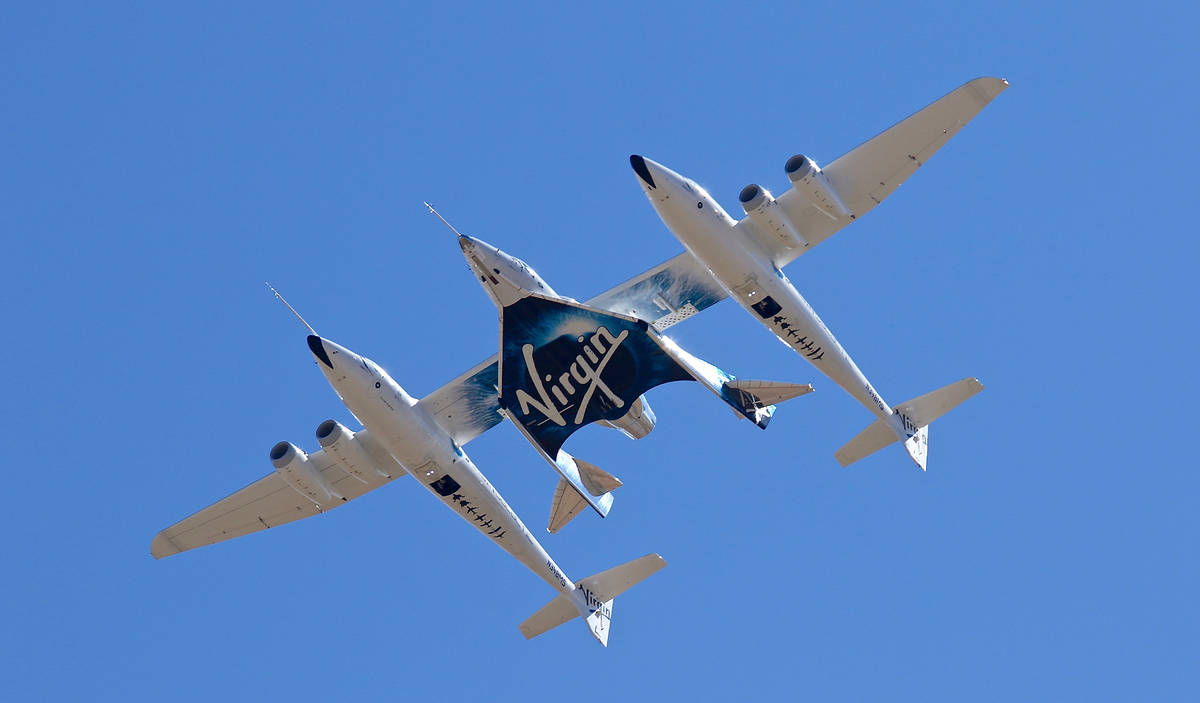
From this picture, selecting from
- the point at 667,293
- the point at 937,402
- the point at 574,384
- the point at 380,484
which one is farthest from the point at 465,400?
the point at 937,402

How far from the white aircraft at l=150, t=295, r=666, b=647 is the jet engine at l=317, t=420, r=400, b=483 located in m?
0.03

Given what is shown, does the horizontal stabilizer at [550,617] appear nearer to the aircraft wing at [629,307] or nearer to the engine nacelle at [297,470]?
the aircraft wing at [629,307]

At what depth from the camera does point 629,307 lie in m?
44.8

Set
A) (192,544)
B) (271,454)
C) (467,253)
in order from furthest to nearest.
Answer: (192,544) < (271,454) < (467,253)

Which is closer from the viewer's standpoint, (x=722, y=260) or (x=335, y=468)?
(x=722, y=260)

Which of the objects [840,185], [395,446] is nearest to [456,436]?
[395,446]

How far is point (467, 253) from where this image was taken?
41469 mm

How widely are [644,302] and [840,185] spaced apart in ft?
19.7

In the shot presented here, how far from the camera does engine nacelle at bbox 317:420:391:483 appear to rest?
43.9m

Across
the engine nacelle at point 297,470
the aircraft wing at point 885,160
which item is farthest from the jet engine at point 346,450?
the aircraft wing at point 885,160

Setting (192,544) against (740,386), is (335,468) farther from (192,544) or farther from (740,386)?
Answer: (740,386)

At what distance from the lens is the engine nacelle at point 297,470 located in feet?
146

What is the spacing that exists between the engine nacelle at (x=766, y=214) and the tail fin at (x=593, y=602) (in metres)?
9.62

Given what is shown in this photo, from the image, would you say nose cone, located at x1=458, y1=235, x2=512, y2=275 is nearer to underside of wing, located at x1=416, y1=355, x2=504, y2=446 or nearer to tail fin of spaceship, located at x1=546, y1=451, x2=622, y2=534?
underside of wing, located at x1=416, y1=355, x2=504, y2=446
